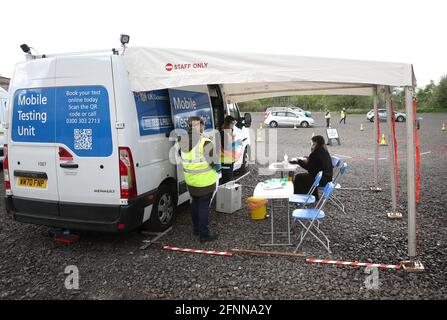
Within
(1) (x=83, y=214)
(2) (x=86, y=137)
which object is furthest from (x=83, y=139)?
(1) (x=83, y=214)

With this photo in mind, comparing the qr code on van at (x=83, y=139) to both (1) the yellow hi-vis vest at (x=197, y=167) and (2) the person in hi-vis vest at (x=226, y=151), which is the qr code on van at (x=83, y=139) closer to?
(1) the yellow hi-vis vest at (x=197, y=167)

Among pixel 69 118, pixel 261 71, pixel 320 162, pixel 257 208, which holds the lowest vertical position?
pixel 257 208

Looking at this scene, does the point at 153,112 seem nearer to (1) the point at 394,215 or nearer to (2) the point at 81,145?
(2) the point at 81,145

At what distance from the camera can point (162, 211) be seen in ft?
15.5

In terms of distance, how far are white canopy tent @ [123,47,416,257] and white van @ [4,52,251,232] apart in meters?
0.29

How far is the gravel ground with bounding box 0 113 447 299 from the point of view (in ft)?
10.9

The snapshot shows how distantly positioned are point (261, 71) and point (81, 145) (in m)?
2.22

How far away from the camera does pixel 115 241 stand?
15.0 feet

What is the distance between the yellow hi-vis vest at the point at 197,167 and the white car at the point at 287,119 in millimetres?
22111

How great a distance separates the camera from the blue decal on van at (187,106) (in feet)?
15.7

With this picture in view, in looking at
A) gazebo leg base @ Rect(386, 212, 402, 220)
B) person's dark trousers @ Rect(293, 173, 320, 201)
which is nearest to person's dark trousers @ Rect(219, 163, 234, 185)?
person's dark trousers @ Rect(293, 173, 320, 201)

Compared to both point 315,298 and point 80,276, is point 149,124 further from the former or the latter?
point 315,298

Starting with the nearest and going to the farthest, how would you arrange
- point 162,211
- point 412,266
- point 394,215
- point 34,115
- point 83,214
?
point 412,266
point 83,214
point 34,115
point 162,211
point 394,215
